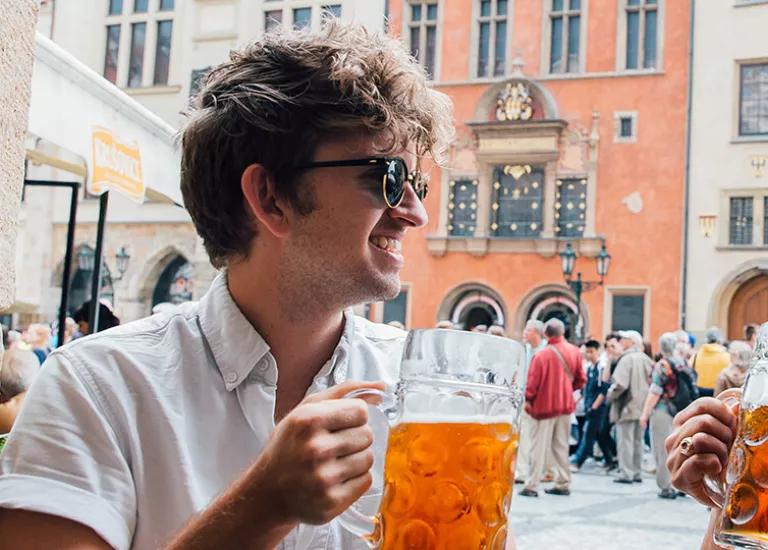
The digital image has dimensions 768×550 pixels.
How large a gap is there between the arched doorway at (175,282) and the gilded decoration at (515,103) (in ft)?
23.2

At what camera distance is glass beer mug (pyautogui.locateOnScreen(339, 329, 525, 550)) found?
77 cm

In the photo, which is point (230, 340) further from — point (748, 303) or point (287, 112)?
point (748, 303)

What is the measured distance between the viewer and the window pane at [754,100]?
16.5 metres

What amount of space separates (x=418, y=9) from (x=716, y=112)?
6406 millimetres

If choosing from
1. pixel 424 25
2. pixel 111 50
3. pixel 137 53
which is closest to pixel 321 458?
pixel 424 25

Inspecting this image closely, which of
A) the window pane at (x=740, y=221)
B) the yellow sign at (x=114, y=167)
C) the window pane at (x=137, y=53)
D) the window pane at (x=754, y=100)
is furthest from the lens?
the window pane at (x=137, y=53)

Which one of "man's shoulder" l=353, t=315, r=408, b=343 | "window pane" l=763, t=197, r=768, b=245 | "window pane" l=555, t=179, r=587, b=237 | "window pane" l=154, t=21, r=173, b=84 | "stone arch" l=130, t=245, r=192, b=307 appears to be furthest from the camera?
"window pane" l=154, t=21, r=173, b=84

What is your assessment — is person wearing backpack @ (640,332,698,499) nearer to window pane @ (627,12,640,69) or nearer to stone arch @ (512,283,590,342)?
stone arch @ (512,283,590,342)

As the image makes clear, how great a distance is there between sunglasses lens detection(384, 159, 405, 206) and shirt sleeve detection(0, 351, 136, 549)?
0.44 m

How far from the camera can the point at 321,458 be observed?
0.75 meters

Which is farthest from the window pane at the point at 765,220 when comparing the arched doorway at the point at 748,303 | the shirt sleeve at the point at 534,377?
the shirt sleeve at the point at 534,377

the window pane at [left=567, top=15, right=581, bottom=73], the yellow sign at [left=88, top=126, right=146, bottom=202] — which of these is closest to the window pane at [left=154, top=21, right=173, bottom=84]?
the window pane at [left=567, top=15, right=581, bottom=73]

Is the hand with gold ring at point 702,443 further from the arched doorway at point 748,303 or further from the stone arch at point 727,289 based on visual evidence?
the arched doorway at point 748,303

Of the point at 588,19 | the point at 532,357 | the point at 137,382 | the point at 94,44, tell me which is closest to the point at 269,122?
the point at 137,382
